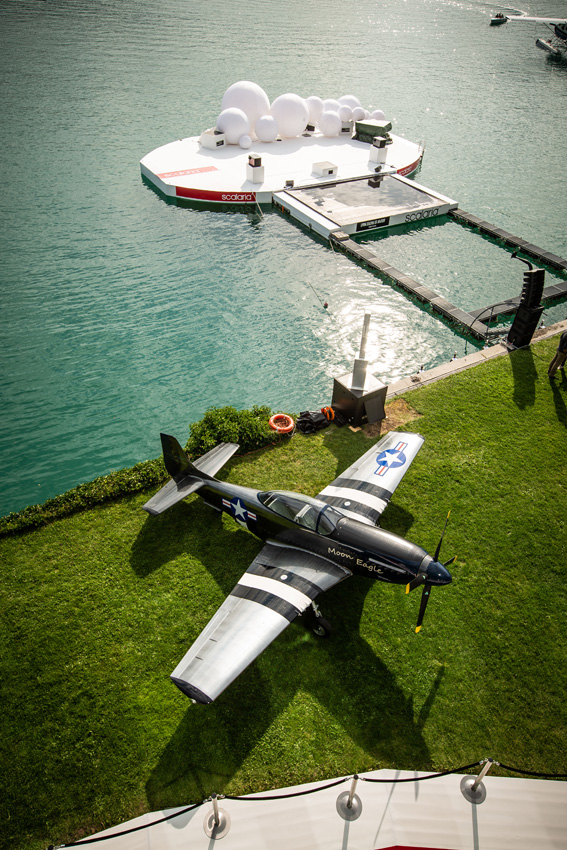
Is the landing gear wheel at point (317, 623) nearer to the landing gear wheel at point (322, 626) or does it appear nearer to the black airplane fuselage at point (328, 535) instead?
the landing gear wheel at point (322, 626)

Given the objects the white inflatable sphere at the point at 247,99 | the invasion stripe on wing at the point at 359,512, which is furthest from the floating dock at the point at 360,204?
the invasion stripe on wing at the point at 359,512

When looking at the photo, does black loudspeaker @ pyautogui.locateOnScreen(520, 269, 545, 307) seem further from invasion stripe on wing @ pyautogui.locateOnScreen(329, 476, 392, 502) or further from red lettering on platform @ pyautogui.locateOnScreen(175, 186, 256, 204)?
red lettering on platform @ pyautogui.locateOnScreen(175, 186, 256, 204)

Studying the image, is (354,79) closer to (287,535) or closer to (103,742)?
(287,535)

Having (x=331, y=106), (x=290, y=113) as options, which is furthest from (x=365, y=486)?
(x=331, y=106)

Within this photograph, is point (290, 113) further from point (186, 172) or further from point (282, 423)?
point (282, 423)

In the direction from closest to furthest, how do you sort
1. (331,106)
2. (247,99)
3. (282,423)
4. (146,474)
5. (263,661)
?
(263,661) < (146,474) < (282,423) < (247,99) < (331,106)

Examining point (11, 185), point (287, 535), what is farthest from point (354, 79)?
point (287, 535)
